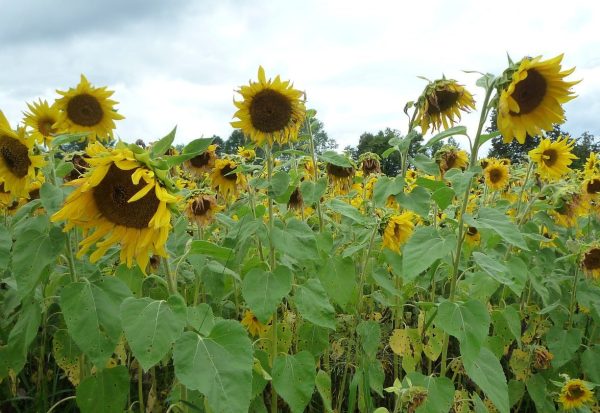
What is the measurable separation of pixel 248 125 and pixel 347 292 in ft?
3.06

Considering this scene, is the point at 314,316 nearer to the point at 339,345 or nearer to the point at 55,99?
the point at 339,345

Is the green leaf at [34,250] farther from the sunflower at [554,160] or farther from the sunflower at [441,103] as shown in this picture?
the sunflower at [554,160]

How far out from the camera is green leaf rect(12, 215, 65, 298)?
1634 mm

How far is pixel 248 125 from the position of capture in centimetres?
246

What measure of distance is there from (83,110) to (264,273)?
56.3 inches

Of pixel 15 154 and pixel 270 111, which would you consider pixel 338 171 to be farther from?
pixel 15 154

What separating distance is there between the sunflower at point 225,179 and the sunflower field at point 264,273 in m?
0.05

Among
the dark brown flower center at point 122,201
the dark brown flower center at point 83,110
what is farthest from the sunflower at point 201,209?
the dark brown flower center at point 122,201

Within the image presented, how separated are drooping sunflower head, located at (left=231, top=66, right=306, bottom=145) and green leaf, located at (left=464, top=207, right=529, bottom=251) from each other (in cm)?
101

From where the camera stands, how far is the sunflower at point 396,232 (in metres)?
2.66

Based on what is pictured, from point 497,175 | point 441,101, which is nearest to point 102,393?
point 441,101

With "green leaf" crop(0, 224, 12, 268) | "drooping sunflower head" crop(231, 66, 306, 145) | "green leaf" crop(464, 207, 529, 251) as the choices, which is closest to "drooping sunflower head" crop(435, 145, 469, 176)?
"drooping sunflower head" crop(231, 66, 306, 145)

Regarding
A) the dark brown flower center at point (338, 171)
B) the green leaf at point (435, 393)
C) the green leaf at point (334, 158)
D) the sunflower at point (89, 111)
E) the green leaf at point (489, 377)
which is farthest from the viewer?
the dark brown flower center at point (338, 171)

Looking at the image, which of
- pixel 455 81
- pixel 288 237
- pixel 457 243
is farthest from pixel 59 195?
pixel 455 81
